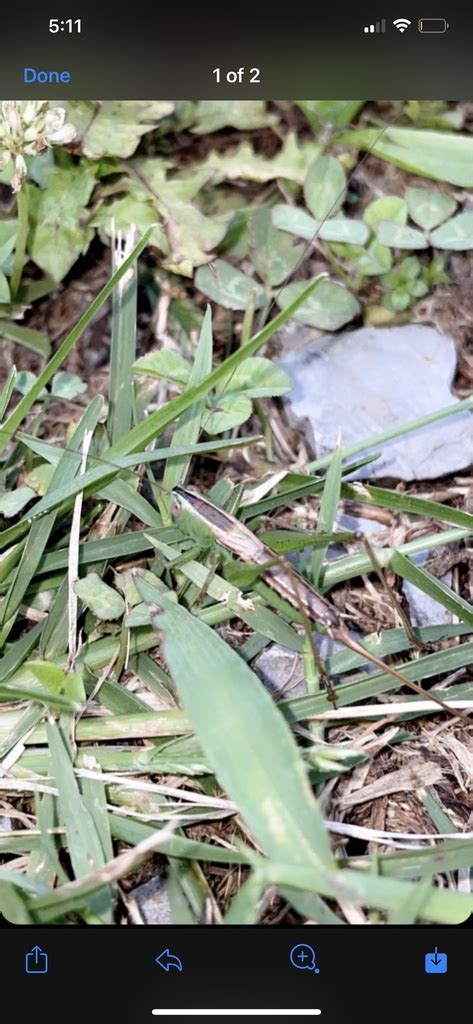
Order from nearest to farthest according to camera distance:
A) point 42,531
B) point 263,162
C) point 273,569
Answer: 1. point 273,569
2. point 42,531
3. point 263,162

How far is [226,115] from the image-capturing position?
1.69 metres

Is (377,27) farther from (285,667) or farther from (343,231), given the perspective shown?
(285,667)

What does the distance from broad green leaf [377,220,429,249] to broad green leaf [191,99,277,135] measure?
1.10 feet

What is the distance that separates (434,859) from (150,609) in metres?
0.51

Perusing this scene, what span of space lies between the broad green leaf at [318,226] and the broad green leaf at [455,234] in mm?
144

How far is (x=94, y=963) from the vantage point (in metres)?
1.06

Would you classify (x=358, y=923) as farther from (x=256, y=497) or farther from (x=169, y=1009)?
(x=256, y=497)

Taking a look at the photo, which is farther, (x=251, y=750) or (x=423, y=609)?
(x=423, y=609)

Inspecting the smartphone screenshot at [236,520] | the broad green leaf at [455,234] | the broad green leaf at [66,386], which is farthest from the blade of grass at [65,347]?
the broad green leaf at [455,234]

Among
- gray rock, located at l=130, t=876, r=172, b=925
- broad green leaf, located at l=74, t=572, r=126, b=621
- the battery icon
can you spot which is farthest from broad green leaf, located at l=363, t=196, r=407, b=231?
gray rock, located at l=130, t=876, r=172, b=925

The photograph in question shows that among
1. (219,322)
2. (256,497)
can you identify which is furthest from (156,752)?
(219,322)

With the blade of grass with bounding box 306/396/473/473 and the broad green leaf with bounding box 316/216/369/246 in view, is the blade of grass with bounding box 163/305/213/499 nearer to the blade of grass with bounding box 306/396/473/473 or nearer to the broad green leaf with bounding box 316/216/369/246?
the blade of grass with bounding box 306/396/473/473

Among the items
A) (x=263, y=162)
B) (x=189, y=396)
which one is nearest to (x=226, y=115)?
(x=263, y=162)

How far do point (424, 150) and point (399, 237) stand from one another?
20 cm
